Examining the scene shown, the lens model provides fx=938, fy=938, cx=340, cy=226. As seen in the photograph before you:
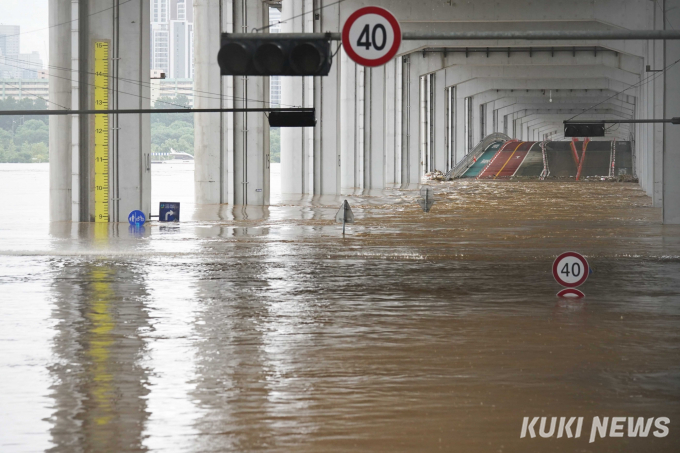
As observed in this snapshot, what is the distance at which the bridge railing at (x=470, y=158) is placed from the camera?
79.7m

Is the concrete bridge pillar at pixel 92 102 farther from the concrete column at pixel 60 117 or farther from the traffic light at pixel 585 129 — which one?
the traffic light at pixel 585 129

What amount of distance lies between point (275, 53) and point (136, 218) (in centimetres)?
1545

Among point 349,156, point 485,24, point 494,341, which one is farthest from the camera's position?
point 349,156

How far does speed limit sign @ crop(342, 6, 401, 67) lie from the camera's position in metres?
11.4

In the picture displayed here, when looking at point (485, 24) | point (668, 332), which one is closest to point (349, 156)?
point (485, 24)

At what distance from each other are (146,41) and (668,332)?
69.5ft

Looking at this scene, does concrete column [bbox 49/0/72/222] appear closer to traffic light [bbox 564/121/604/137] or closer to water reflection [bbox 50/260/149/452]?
water reflection [bbox 50/260/149/452]

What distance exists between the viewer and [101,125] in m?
27.7

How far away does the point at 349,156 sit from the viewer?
192ft

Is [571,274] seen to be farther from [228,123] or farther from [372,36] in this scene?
[228,123]

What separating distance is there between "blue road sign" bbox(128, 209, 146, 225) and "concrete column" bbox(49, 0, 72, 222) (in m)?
2.76

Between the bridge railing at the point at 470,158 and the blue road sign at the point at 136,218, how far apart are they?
48.9 m

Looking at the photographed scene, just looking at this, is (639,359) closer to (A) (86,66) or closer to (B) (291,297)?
(B) (291,297)

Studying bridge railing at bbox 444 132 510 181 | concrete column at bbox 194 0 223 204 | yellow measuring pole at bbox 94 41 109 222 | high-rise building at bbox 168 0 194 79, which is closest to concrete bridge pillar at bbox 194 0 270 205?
concrete column at bbox 194 0 223 204
